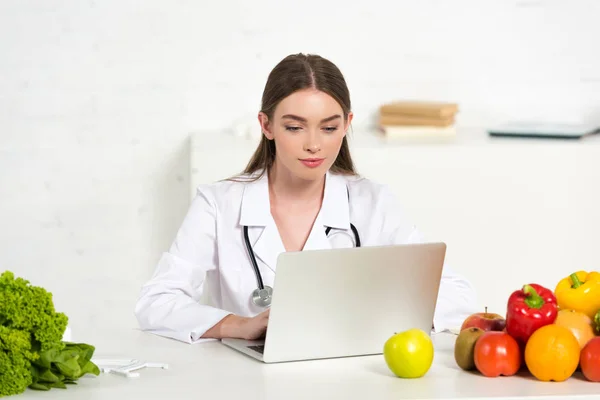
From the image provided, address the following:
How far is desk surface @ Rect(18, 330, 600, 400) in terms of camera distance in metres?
1.76

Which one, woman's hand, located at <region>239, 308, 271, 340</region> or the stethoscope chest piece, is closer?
woman's hand, located at <region>239, 308, 271, 340</region>

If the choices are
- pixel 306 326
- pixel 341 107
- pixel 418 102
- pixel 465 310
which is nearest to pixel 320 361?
pixel 306 326

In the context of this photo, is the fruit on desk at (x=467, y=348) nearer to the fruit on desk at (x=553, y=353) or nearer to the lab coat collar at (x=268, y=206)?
the fruit on desk at (x=553, y=353)

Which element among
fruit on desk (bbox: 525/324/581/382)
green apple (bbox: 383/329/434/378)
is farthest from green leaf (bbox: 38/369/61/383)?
fruit on desk (bbox: 525/324/581/382)

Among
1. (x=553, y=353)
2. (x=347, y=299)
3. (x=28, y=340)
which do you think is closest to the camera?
(x=28, y=340)

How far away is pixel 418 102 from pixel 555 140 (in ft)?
1.77

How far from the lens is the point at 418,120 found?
3.65 m

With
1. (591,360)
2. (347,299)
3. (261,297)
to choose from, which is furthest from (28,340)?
(591,360)

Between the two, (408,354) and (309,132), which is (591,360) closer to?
(408,354)

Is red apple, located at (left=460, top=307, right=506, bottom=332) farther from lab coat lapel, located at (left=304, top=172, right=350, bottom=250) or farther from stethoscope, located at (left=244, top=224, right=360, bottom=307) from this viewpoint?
lab coat lapel, located at (left=304, top=172, right=350, bottom=250)

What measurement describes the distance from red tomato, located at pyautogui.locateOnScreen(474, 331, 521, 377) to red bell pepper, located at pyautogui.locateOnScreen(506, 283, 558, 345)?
2 centimetres

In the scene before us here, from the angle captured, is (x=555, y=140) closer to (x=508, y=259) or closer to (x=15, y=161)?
(x=508, y=259)

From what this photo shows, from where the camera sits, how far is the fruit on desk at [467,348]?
1.91 metres

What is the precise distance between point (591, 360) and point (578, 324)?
0.10 m
